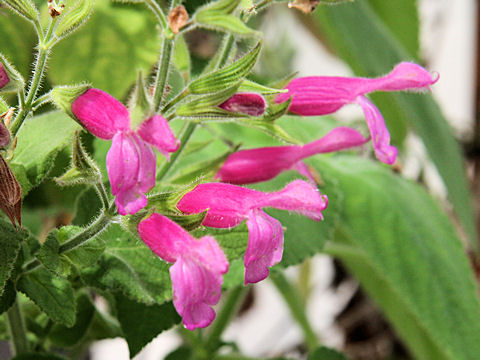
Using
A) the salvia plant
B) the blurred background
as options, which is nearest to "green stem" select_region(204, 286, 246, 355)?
the salvia plant

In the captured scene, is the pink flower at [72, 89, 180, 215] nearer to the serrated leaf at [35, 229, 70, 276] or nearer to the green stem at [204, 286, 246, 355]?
the serrated leaf at [35, 229, 70, 276]

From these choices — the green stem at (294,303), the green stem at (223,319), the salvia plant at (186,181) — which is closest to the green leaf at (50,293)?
A: the salvia plant at (186,181)

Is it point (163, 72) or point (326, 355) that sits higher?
point (163, 72)

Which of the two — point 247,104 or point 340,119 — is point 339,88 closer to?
point 247,104

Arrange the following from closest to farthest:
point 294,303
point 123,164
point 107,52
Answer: point 123,164, point 107,52, point 294,303

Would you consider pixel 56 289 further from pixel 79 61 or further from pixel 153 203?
pixel 79 61

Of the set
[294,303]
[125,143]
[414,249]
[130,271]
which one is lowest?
[294,303]

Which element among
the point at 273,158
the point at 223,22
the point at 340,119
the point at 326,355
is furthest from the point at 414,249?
the point at 340,119

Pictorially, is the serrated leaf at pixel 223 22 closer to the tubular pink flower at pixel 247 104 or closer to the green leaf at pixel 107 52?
the tubular pink flower at pixel 247 104
